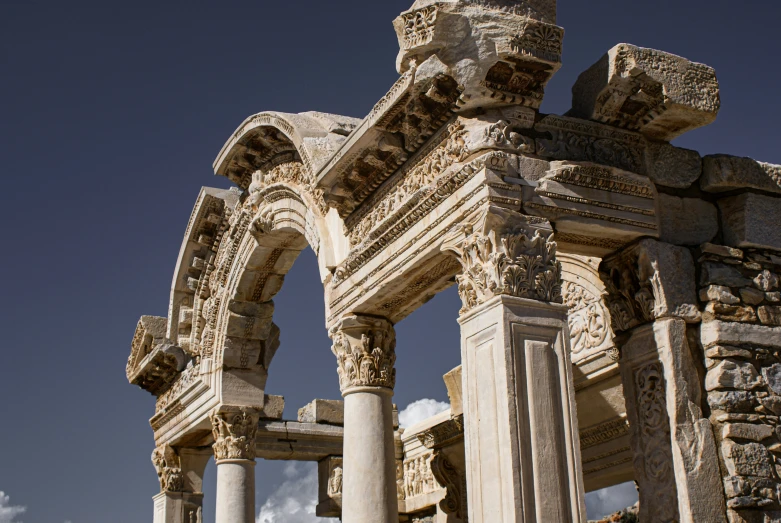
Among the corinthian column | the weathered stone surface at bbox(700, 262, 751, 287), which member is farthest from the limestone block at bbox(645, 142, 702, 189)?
the corinthian column

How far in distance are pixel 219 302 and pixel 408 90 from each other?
563 centimetres

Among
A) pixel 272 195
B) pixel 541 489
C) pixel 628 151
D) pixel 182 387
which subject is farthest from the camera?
pixel 182 387

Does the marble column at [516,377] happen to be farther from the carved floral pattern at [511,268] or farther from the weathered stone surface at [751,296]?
the weathered stone surface at [751,296]

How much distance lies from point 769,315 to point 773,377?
0.45 m

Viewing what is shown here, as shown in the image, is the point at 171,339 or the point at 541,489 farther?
the point at 171,339

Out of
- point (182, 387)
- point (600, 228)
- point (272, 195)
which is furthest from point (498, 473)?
point (182, 387)

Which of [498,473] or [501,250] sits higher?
[501,250]

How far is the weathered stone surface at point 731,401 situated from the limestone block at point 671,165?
156cm

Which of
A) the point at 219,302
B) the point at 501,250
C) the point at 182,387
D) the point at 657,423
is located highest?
the point at 219,302

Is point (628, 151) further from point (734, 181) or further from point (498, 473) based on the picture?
point (498, 473)

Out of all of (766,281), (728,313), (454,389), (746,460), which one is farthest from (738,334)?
(454,389)

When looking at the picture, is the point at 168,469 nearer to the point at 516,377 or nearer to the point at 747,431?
the point at 516,377

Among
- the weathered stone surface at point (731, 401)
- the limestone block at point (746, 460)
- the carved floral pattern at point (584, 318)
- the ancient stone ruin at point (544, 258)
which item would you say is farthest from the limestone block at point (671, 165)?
the carved floral pattern at point (584, 318)

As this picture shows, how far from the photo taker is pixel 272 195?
9477 millimetres
